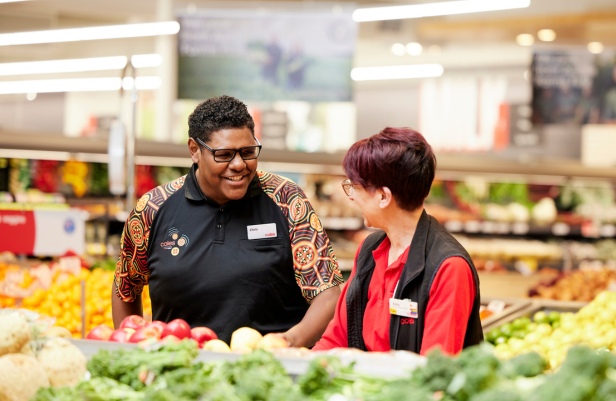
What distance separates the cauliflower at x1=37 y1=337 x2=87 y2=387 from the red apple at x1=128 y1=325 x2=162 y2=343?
37cm

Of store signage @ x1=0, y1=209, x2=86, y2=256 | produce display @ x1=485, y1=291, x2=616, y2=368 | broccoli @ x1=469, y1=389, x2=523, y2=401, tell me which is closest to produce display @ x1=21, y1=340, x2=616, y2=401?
broccoli @ x1=469, y1=389, x2=523, y2=401

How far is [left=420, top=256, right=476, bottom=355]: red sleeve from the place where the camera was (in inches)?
103

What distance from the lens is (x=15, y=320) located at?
215 centimetres

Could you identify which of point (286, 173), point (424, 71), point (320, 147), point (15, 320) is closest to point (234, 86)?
point (286, 173)

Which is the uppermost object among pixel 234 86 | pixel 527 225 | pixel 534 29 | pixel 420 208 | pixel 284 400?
pixel 534 29

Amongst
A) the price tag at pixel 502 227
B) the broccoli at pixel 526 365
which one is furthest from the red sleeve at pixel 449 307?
the price tag at pixel 502 227

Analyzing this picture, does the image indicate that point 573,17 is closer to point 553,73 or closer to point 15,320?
point 553,73

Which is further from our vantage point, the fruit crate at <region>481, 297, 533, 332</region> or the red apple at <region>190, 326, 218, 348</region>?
the fruit crate at <region>481, 297, 533, 332</region>

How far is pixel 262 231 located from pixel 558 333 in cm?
186

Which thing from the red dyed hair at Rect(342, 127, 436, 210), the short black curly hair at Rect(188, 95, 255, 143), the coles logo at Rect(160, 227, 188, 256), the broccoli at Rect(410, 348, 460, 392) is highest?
the short black curly hair at Rect(188, 95, 255, 143)

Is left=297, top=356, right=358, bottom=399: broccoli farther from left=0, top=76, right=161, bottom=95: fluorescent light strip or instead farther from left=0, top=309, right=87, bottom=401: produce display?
left=0, top=76, right=161, bottom=95: fluorescent light strip

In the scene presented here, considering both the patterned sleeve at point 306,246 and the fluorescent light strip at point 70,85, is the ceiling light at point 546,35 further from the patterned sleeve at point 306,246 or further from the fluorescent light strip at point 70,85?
the patterned sleeve at point 306,246

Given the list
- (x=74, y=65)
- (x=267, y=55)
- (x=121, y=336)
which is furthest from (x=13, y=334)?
Answer: (x=74, y=65)

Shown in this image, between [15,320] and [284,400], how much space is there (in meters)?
0.80
